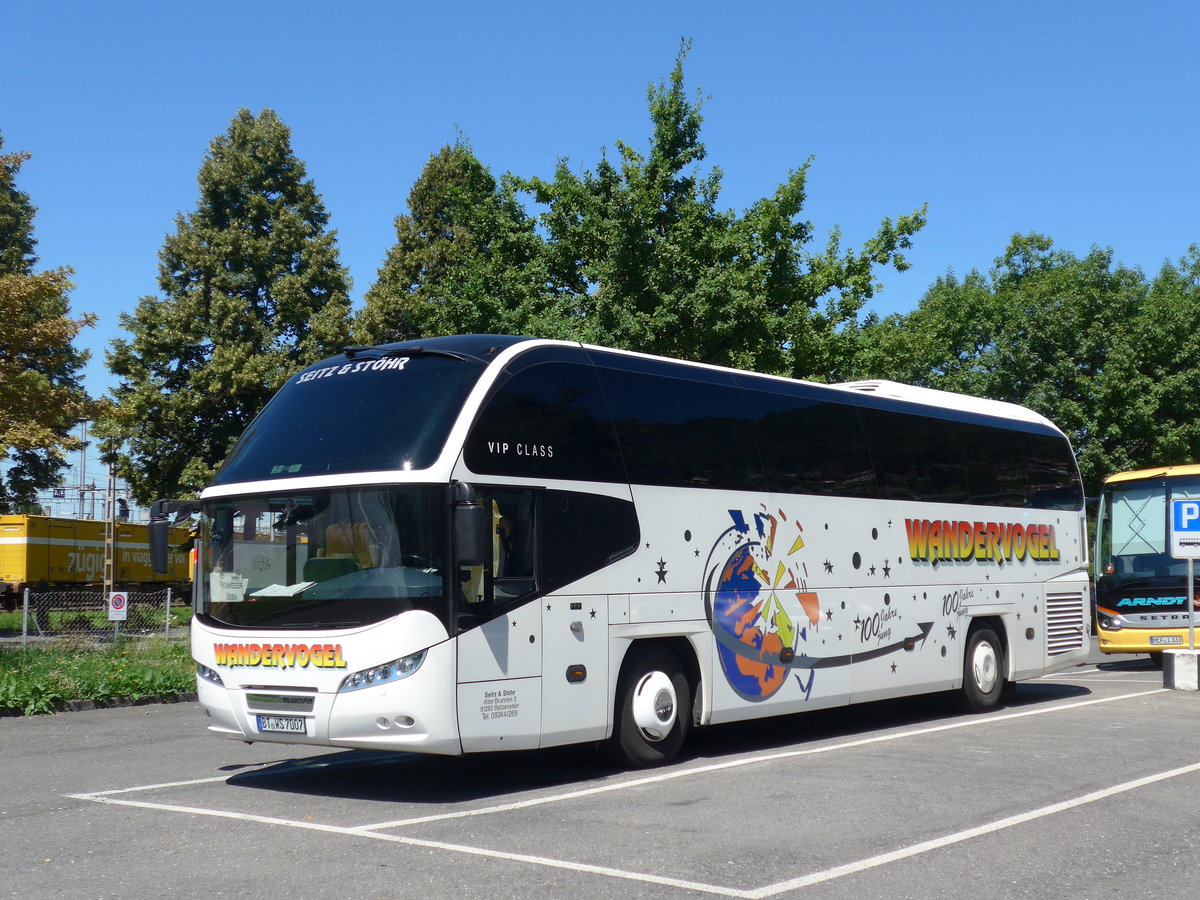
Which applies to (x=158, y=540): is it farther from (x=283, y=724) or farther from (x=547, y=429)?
(x=547, y=429)

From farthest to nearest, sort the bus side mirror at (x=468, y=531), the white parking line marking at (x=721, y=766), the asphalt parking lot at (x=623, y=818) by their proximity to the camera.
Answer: the bus side mirror at (x=468, y=531) < the white parking line marking at (x=721, y=766) < the asphalt parking lot at (x=623, y=818)

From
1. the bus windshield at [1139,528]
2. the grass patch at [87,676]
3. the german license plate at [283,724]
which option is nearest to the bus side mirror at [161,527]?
the german license plate at [283,724]

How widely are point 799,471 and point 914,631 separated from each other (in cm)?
269

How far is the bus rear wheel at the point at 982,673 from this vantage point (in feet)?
49.4

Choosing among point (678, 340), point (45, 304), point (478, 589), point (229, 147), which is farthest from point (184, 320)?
point (478, 589)

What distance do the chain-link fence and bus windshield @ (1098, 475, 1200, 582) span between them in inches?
658

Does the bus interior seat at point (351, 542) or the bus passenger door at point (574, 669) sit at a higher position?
the bus interior seat at point (351, 542)

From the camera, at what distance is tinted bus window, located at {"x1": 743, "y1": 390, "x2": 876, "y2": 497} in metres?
12.4

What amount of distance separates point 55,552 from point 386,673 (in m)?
34.6

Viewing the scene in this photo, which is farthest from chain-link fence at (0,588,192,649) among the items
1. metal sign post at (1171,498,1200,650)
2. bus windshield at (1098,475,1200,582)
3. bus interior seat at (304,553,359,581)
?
bus windshield at (1098,475,1200,582)

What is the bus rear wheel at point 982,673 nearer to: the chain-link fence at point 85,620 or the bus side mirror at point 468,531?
the bus side mirror at point 468,531

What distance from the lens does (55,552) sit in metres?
39.9

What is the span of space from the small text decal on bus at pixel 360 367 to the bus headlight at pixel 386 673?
2.41m

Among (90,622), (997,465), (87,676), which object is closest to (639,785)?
(997,465)
